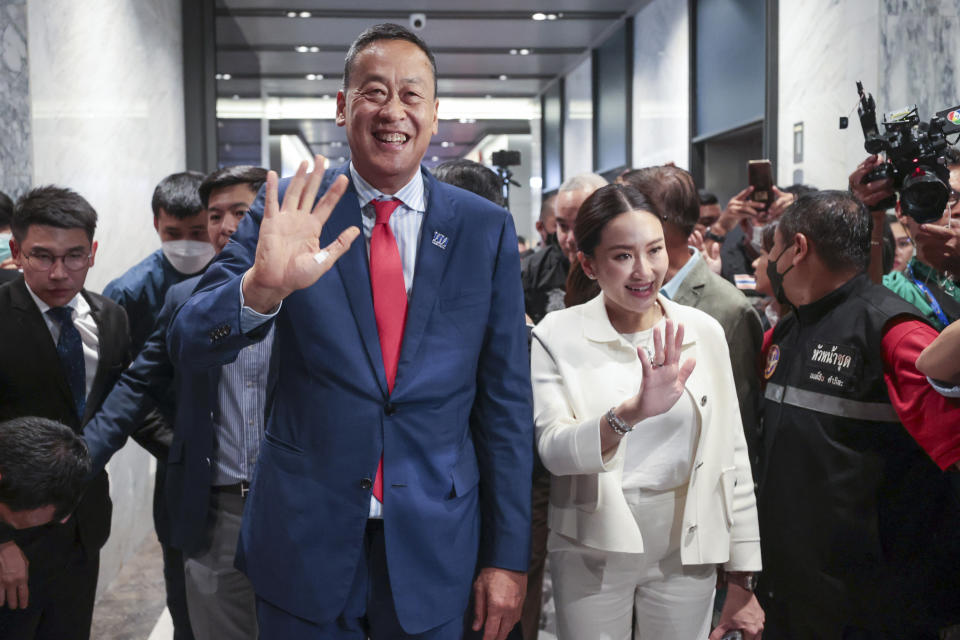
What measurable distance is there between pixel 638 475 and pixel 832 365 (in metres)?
0.60

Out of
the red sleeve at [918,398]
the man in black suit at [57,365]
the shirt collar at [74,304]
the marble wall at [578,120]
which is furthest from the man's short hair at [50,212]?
the marble wall at [578,120]

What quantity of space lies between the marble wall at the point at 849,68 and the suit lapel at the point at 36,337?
3983 millimetres

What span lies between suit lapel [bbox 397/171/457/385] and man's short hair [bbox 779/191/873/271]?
110 centimetres

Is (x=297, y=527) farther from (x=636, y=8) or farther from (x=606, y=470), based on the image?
(x=636, y=8)

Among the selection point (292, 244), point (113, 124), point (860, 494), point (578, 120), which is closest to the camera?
point (292, 244)

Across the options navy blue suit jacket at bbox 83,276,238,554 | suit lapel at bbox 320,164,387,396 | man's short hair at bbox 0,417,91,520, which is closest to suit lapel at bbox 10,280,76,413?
navy blue suit jacket at bbox 83,276,238,554

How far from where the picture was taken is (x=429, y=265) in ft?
4.95

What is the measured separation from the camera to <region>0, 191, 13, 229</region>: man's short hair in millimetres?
2949

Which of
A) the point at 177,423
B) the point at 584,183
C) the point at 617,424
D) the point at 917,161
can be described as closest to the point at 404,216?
the point at 617,424

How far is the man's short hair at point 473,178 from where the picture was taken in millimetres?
2621

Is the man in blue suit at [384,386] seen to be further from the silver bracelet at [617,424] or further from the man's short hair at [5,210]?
the man's short hair at [5,210]

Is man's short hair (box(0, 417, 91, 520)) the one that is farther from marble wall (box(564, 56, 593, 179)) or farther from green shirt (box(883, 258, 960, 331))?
marble wall (box(564, 56, 593, 179))

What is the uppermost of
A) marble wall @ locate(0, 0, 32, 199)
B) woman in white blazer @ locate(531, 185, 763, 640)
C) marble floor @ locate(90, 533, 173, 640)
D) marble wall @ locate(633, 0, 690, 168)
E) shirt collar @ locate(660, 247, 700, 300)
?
marble wall @ locate(633, 0, 690, 168)

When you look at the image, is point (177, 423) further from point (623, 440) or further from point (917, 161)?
point (917, 161)
